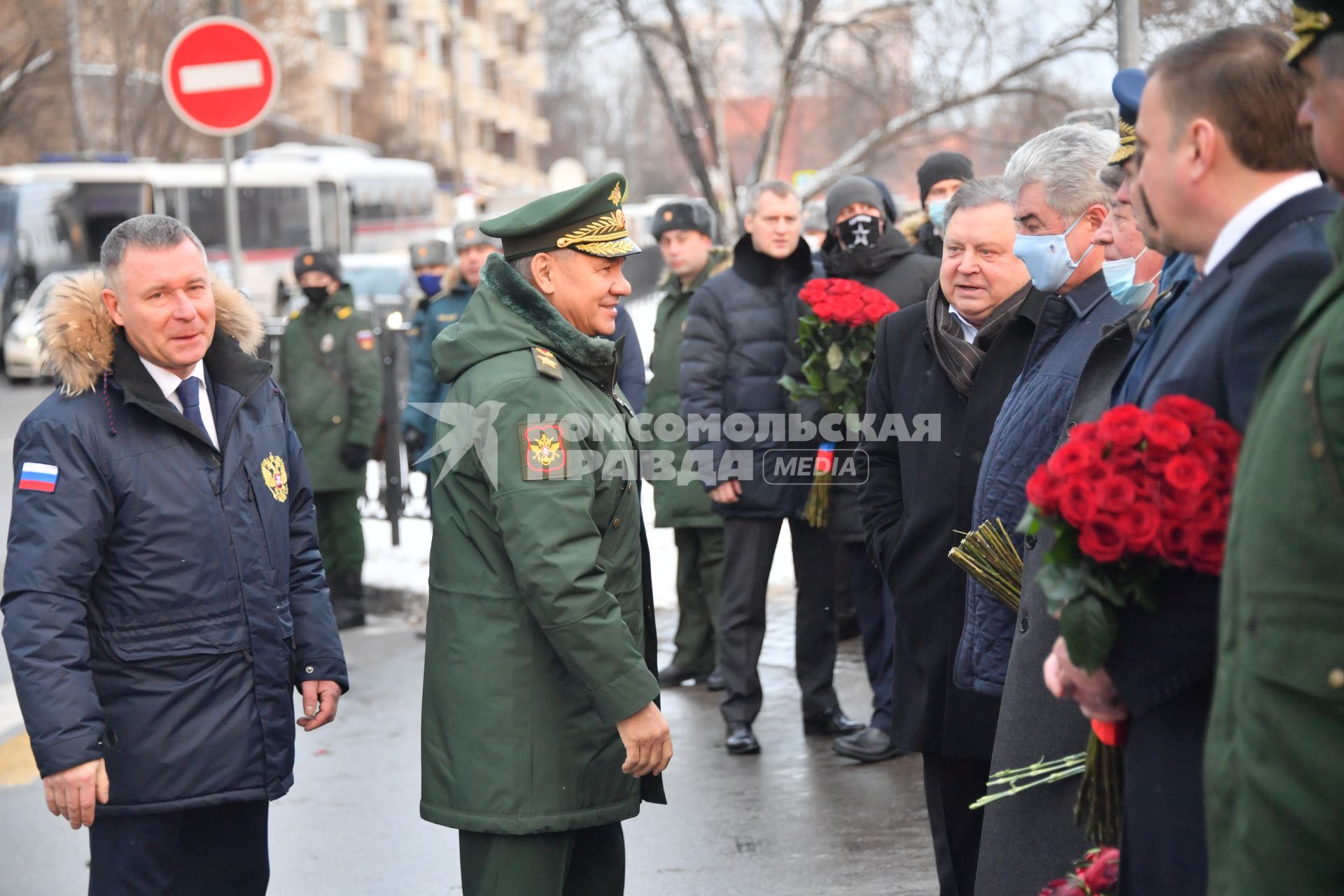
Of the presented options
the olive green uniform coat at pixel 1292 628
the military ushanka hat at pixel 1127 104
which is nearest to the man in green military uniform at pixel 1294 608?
the olive green uniform coat at pixel 1292 628

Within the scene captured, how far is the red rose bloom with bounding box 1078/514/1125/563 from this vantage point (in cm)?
231

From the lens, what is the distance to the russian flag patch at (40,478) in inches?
143

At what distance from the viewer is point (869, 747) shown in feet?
21.3

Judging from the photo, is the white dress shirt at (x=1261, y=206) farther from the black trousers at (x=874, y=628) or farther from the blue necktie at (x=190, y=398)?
the black trousers at (x=874, y=628)

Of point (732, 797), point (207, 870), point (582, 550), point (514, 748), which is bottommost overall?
point (732, 797)

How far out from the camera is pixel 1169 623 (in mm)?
2400

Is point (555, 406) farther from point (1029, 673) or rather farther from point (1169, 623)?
point (1169, 623)

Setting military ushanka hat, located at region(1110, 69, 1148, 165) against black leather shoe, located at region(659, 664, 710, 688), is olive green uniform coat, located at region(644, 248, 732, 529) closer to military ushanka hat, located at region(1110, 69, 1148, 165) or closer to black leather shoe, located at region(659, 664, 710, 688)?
black leather shoe, located at region(659, 664, 710, 688)

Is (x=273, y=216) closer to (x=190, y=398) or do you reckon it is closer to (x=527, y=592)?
(x=190, y=398)

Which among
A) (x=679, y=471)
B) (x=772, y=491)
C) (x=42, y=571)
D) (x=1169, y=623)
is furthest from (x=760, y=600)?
(x=1169, y=623)

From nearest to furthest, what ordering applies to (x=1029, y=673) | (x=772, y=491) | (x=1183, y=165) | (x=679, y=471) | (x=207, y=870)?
A: (x=1183, y=165) → (x=1029, y=673) → (x=207, y=870) → (x=772, y=491) → (x=679, y=471)

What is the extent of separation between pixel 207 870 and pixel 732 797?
2.63 m

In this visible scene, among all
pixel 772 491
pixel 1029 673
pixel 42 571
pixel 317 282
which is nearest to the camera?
pixel 1029 673

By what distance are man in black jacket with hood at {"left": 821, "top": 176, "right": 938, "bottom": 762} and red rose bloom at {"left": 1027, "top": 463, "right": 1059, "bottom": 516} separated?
3.75m
